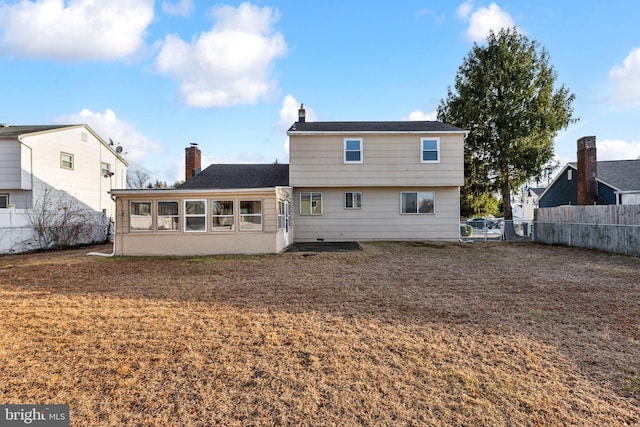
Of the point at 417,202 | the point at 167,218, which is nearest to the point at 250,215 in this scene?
the point at 167,218

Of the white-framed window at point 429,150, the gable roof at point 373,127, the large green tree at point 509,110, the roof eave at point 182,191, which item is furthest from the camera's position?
the large green tree at point 509,110

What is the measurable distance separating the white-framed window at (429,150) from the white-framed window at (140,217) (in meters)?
12.2

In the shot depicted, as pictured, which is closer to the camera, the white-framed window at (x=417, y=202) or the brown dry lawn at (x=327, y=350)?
the brown dry lawn at (x=327, y=350)

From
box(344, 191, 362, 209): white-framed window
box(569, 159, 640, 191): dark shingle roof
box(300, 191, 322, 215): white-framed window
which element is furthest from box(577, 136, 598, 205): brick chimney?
box(300, 191, 322, 215): white-framed window

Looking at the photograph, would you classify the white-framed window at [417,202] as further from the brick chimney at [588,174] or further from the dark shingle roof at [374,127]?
the brick chimney at [588,174]

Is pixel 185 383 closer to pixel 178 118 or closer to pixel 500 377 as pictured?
pixel 500 377

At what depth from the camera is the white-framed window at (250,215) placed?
42.4 feet

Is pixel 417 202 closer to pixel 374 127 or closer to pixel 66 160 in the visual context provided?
pixel 374 127

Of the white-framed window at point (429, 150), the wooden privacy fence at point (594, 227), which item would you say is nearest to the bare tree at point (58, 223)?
the white-framed window at point (429, 150)

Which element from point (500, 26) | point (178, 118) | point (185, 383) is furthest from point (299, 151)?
point (500, 26)

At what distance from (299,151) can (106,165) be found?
14829 mm

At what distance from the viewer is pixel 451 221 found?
17.0m

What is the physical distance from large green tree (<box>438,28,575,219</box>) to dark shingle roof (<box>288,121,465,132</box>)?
587cm

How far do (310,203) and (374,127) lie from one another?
5.07 m
